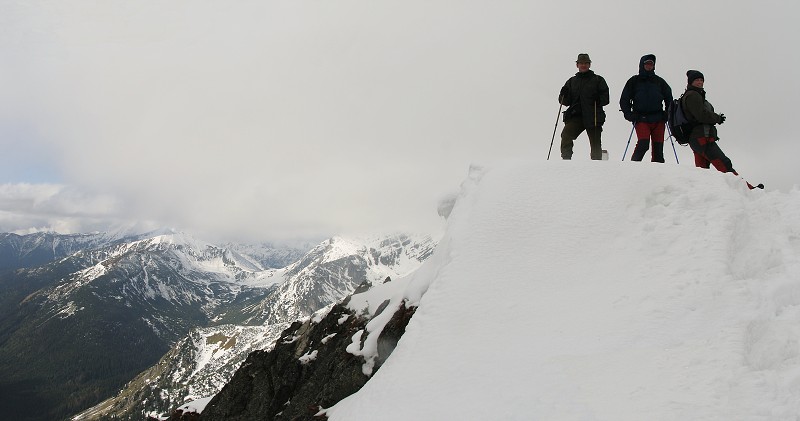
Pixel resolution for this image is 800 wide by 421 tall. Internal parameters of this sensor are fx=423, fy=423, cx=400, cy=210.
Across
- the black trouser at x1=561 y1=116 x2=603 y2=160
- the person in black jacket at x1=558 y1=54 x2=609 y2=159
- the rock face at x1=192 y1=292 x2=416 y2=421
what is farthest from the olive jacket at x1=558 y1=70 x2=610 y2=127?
the rock face at x1=192 y1=292 x2=416 y2=421

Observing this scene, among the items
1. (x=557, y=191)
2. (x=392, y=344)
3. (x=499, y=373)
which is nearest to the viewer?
(x=499, y=373)

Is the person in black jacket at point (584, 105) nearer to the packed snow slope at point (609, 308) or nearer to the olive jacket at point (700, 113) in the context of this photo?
the olive jacket at point (700, 113)

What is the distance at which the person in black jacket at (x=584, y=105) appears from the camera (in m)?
16.0

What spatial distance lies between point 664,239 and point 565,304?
10.6 ft

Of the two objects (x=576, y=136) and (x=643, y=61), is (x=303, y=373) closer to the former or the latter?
(x=576, y=136)

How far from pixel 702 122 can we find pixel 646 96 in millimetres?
2132

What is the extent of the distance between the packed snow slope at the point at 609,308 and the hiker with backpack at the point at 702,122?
101 inches

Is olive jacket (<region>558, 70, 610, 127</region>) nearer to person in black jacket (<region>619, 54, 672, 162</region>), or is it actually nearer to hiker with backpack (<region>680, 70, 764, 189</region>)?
person in black jacket (<region>619, 54, 672, 162</region>)

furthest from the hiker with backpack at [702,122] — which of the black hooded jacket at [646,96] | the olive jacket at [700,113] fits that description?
the black hooded jacket at [646,96]

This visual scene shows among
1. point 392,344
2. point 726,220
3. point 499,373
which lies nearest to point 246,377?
point 392,344

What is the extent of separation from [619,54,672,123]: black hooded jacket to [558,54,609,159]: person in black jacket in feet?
2.84

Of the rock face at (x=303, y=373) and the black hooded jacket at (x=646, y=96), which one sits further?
the black hooded jacket at (x=646, y=96)

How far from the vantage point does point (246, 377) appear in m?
29.9

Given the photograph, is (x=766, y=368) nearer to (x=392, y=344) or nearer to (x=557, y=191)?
(x=557, y=191)
